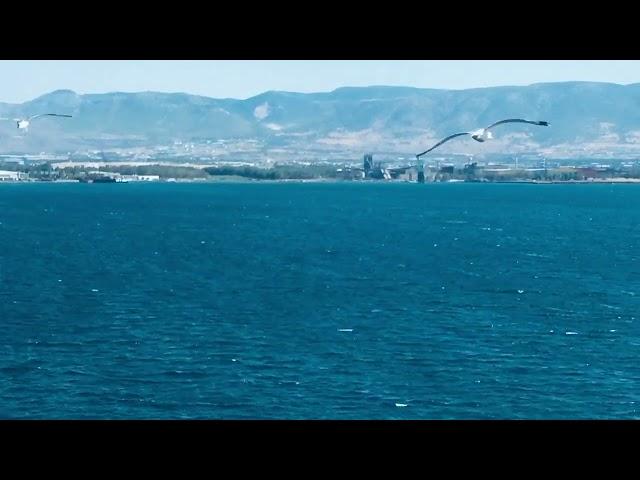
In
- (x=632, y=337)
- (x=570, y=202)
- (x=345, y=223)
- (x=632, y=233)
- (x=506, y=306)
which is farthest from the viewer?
(x=570, y=202)

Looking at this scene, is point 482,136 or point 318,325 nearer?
point 482,136

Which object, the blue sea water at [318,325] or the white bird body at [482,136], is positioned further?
the blue sea water at [318,325]

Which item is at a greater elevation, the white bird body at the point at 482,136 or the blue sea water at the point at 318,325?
the white bird body at the point at 482,136

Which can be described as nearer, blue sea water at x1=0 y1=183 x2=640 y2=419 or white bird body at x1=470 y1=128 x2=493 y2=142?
white bird body at x1=470 y1=128 x2=493 y2=142

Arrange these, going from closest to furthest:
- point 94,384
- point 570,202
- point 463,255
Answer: point 94,384 → point 463,255 → point 570,202

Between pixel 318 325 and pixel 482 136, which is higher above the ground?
pixel 482 136
